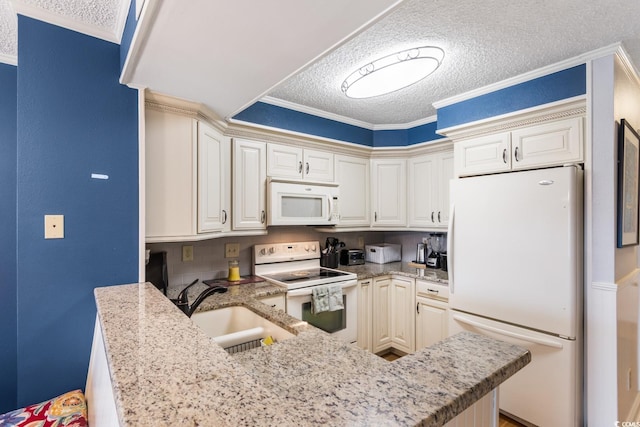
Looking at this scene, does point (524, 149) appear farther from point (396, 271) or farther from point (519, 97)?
point (396, 271)

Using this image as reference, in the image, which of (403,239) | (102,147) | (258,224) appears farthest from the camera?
(403,239)

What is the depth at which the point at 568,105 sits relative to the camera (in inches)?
74.9

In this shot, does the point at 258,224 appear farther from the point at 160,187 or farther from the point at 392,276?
the point at 392,276

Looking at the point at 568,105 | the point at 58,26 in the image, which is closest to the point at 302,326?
the point at 58,26

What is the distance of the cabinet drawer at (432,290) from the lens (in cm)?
257

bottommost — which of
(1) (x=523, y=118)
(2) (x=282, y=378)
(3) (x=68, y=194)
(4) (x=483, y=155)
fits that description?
(2) (x=282, y=378)

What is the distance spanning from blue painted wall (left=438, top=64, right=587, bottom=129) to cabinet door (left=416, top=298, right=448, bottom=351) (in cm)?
157

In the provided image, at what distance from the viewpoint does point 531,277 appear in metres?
1.91

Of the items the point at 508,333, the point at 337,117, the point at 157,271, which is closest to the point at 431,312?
the point at 508,333

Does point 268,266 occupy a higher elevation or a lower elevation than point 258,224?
lower

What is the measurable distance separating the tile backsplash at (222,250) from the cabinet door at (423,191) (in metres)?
0.36

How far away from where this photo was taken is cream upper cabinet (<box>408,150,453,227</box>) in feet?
9.66

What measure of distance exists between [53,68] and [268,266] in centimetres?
198

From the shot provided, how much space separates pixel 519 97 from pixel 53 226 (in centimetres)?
293
